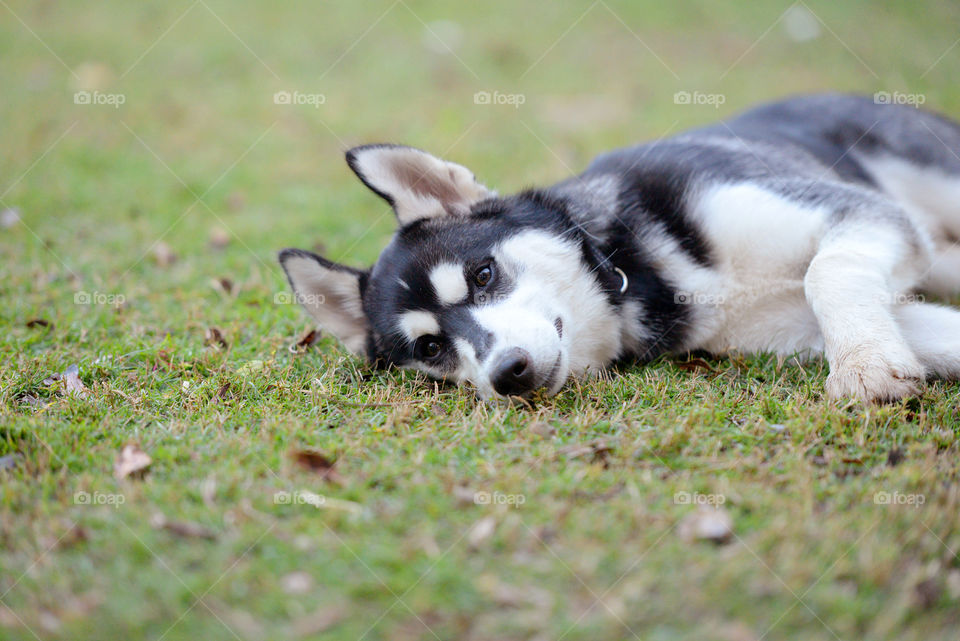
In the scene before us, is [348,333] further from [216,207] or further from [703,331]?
[216,207]

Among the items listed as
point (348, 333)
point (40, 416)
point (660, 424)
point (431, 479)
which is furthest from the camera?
point (348, 333)

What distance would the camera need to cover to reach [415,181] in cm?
368

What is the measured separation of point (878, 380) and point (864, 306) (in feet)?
1.23

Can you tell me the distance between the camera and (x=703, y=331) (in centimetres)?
363

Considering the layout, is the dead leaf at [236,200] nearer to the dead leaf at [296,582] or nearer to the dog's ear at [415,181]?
the dog's ear at [415,181]

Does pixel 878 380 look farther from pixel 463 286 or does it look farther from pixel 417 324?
pixel 417 324

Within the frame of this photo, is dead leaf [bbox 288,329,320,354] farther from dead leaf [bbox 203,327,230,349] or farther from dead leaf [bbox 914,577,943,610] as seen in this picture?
dead leaf [bbox 914,577,943,610]

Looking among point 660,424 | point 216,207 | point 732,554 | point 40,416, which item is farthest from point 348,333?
point 216,207

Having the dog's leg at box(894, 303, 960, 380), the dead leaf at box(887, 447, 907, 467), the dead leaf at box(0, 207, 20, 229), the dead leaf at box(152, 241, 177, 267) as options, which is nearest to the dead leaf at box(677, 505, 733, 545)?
the dead leaf at box(887, 447, 907, 467)

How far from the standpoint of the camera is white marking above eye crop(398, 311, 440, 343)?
135 inches

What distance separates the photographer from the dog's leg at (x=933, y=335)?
3.17m

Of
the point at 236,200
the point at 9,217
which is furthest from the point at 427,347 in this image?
the point at 9,217

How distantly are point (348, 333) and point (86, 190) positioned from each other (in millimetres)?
4102

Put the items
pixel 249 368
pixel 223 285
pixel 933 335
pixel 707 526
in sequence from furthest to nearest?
pixel 223 285, pixel 249 368, pixel 933 335, pixel 707 526
